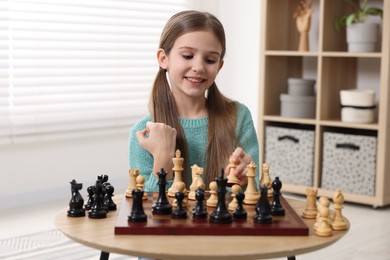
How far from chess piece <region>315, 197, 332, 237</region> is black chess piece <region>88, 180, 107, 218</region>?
46cm

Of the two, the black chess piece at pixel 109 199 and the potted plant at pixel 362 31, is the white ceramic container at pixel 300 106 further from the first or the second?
the black chess piece at pixel 109 199

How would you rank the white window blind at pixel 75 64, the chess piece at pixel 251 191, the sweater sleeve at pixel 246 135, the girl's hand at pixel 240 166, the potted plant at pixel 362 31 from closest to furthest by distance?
1. the chess piece at pixel 251 191
2. the girl's hand at pixel 240 166
3. the sweater sleeve at pixel 246 135
4. the white window blind at pixel 75 64
5. the potted plant at pixel 362 31

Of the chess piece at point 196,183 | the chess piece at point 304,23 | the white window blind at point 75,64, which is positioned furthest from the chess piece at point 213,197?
the chess piece at point 304,23

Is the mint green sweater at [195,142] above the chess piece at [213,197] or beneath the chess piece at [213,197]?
above

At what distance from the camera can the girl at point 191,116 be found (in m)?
1.77

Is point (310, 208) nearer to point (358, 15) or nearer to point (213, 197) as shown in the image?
point (213, 197)

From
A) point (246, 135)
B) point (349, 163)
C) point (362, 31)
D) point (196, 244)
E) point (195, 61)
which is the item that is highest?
point (362, 31)

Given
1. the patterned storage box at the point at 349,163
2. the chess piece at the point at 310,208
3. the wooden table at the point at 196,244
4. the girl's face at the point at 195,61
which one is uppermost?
the girl's face at the point at 195,61

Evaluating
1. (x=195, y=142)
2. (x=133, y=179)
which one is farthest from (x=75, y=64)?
(x=133, y=179)

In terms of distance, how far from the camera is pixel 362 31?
12.2 ft

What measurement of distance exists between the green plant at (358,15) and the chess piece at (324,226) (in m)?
2.54

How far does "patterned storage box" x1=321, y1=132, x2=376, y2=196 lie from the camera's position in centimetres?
368

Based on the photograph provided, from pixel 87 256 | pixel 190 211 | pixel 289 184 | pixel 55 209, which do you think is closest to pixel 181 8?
pixel 289 184

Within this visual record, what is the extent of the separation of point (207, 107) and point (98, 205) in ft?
2.04
